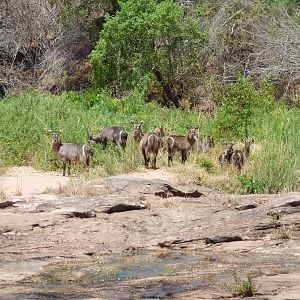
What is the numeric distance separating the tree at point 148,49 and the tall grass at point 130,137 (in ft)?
6.08

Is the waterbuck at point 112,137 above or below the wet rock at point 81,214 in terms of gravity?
above

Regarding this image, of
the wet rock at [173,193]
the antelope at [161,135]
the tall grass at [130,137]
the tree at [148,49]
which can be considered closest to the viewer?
the wet rock at [173,193]

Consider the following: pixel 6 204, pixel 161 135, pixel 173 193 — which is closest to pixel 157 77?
pixel 161 135

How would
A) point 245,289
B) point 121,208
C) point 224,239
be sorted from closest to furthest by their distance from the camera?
point 245,289 < point 224,239 < point 121,208

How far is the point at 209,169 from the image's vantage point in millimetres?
19656

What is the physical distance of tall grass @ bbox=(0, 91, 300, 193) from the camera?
17.9 meters

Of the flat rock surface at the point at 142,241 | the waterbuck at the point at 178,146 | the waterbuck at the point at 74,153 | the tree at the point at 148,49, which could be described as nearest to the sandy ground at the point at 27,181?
the flat rock surface at the point at 142,241

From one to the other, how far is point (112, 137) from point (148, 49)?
1014 centimetres

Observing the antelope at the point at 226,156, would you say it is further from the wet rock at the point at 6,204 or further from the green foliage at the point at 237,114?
the wet rock at the point at 6,204

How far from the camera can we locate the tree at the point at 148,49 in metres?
30.5

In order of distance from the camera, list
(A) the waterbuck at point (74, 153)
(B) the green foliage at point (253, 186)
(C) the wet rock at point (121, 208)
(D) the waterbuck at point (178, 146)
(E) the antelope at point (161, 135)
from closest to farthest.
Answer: (C) the wet rock at point (121, 208) → (B) the green foliage at point (253, 186) → (D) the waterbuck at point (178, 146) → (A) the waterbuck at point (74, 153) → (E) the antelope at point (161, 135)

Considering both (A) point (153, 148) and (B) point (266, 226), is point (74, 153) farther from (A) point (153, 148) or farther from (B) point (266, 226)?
(B) point (266, 226)

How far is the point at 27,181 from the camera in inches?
731

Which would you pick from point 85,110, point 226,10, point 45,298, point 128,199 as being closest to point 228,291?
point 45,298
